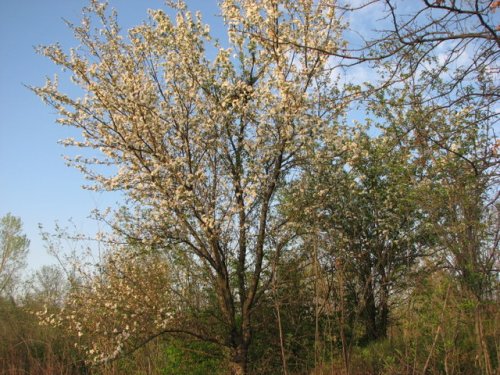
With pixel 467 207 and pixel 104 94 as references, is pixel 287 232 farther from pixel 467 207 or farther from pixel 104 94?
pixel 104 94

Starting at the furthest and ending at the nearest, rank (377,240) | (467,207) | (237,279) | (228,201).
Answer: (377,240), (237,279), (228,201), (467,207)

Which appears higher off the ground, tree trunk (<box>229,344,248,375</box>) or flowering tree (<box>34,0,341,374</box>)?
flowering tree (<box>34,0,341,374</box>)

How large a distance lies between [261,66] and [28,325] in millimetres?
12950

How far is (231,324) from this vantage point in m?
9.24

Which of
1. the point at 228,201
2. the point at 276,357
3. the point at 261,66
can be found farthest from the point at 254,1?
the point at 276,357

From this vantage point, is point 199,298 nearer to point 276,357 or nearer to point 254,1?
point 276,357

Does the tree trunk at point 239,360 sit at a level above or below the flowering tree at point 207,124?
below

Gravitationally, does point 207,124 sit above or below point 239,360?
above

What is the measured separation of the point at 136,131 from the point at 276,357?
614 centimetres

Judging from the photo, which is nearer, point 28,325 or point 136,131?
point 136,131

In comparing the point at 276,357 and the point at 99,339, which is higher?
the point at 99,339

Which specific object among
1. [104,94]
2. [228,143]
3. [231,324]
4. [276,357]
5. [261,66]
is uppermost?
[261,66]

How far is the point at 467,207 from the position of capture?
7.20 meters

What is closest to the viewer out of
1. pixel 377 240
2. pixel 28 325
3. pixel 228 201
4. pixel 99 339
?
pixel 99 339
